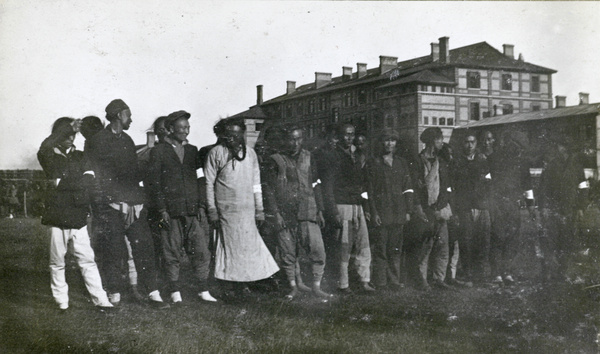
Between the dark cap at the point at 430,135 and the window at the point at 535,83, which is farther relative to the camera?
the dark cap at the point at 430,135

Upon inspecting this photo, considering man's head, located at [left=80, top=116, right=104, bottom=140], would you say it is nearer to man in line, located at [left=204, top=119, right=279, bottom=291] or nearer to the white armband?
man in line, located at [left=204, top=119, right=279, bottom=291]

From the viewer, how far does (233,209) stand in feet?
15.9

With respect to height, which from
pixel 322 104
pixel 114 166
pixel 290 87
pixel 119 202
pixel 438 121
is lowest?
pixel 119 202

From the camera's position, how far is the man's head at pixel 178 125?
477 cm

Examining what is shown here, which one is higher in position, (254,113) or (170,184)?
(254,113)

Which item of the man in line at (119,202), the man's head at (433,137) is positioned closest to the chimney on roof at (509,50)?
the man's head at (433,137)

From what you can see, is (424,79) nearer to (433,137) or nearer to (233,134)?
(433,137)

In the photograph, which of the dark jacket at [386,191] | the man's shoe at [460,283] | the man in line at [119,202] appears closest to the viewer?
the man in line at [119,202]

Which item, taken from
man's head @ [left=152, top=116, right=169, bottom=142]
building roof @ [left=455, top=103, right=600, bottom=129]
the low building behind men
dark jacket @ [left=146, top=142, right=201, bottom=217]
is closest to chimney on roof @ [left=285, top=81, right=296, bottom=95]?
the low building behind men

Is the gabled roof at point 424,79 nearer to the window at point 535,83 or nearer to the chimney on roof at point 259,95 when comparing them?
the window at point 535,83

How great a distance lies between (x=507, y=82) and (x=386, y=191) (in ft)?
6.27

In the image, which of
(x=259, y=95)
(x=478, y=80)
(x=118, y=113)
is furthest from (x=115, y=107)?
(x=478, y=80)

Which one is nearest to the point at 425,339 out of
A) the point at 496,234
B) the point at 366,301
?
the point at 366,301

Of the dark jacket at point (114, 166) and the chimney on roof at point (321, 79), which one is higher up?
the chimney on roof at point (321, 79)
